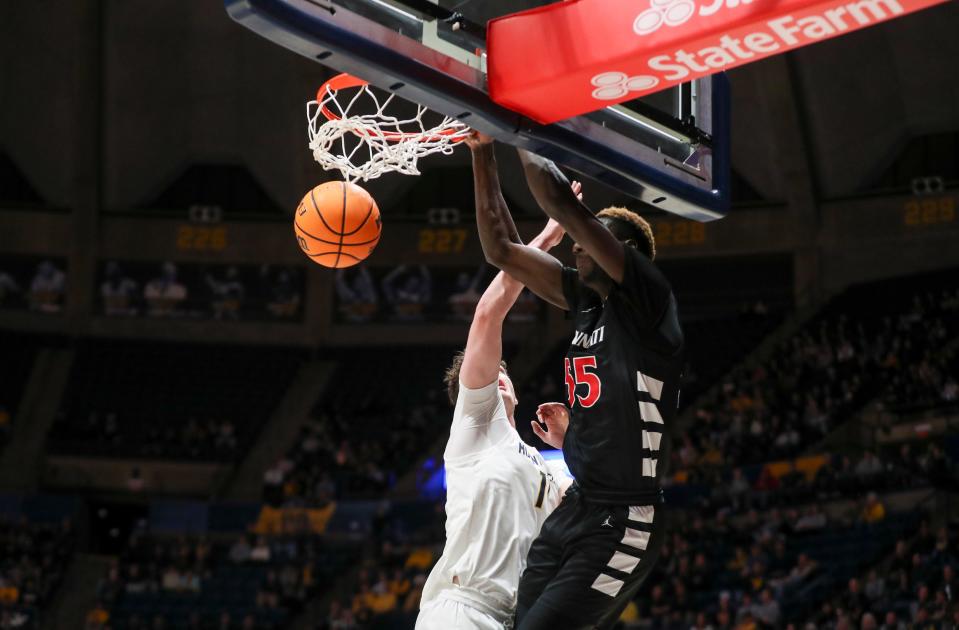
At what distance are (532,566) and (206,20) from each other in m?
20.7

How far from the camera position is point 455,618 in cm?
442

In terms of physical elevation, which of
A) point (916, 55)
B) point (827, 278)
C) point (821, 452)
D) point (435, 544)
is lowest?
point (435, 544)

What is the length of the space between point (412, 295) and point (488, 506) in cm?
2074

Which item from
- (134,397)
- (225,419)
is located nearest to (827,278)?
(225,419)

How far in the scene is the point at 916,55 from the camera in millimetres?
21422

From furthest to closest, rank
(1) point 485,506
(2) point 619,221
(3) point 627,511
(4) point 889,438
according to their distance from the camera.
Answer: (4) point 889,438
(1) point 485,506
(2) point 619,221
(3) point 627,511

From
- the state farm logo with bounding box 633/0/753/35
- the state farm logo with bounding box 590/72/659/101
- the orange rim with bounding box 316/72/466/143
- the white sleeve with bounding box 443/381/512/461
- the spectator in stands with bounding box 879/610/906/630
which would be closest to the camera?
the state farm logo with bounding box 633/0/753/35

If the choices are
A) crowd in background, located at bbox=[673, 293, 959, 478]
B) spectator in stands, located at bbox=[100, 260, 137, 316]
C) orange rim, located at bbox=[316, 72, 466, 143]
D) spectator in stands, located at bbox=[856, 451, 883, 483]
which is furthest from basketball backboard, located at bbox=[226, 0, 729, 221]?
spectator in stands, located at bbox=[100, 260, 137, 316]

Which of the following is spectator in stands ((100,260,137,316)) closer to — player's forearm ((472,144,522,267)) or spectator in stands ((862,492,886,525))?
spectator in stands ((862,492,886,525))

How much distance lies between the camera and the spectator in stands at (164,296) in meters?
25.2

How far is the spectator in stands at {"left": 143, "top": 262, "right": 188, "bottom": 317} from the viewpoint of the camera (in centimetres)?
2520

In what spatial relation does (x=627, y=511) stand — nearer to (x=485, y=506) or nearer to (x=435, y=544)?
(x=485, y=506)

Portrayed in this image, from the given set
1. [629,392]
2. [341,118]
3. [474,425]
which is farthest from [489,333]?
[341,118]

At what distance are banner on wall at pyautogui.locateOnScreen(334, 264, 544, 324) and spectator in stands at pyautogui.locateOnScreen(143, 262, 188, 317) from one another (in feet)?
10.6
